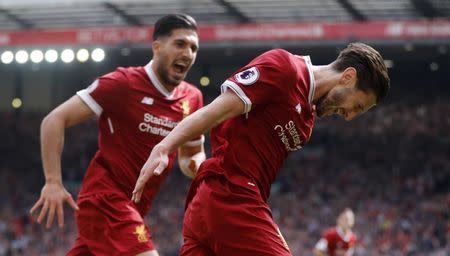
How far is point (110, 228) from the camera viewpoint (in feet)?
17.9

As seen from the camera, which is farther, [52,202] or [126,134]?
[126,134]

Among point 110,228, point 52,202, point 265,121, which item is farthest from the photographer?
point 110,228

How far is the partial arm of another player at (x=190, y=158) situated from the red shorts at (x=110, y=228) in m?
0.44

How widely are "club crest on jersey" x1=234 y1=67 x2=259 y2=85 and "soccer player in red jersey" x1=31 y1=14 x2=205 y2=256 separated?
1314 millimetres

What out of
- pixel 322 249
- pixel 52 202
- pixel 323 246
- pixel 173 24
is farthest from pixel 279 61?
pixel 323 246

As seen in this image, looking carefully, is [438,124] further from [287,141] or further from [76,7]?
[287,141]

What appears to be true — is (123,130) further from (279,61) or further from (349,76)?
(349,76)

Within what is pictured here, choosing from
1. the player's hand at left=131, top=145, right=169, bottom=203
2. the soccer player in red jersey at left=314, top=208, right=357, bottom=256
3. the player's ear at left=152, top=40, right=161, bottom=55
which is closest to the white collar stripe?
the player's hand at left=131, top=145, right=169, bottom=203

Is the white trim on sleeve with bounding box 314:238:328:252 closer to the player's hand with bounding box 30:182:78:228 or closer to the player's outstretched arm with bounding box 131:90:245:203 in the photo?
the player's hand with bounding box 30:182:78:228

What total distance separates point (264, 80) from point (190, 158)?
1.71 m

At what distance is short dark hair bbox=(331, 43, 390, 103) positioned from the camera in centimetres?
419

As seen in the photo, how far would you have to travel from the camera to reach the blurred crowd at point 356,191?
72.8 ft

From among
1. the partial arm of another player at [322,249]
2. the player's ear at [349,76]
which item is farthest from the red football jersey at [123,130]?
the partial arm of another player at [322,249]

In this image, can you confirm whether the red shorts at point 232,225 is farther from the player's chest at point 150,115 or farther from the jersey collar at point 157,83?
the jersey collar at point 157,83
